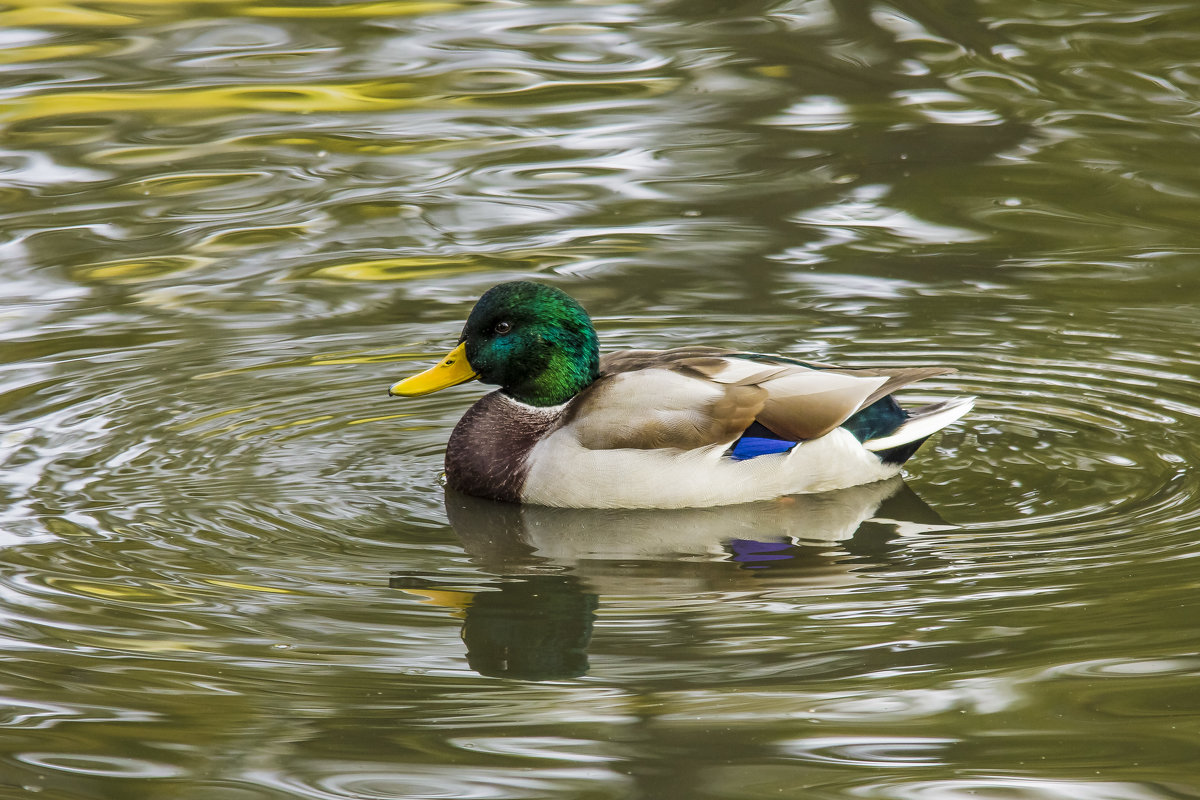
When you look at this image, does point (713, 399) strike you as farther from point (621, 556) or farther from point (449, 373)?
point (449, 373)

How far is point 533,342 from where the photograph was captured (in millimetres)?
7781

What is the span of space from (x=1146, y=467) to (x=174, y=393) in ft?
15.7

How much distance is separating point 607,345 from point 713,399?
2013 mm

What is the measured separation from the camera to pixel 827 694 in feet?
17.5

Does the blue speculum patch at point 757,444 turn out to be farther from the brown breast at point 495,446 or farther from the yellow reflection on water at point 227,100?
the yellow reflection on water at point 227,100

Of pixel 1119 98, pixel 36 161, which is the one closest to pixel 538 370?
pixel 36 161

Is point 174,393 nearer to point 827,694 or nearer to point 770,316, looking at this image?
point 770,316

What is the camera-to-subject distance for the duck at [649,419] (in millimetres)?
7445

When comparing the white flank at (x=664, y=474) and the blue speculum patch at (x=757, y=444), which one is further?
the blue speculum patch at (x=757, y=444)

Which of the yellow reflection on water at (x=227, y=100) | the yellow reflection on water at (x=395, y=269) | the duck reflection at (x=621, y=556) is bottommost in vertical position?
the duck reflection at (x=621, y=556)

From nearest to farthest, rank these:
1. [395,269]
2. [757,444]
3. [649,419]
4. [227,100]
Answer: [649,419] → [757,444] → [395,269] → [227,100]

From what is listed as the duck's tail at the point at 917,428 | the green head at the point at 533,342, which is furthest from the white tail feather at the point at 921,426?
the green head at the point at 533,342

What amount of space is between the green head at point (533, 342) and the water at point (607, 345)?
638mm

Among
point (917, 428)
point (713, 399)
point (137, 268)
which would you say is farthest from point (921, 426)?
point (137, 268)
